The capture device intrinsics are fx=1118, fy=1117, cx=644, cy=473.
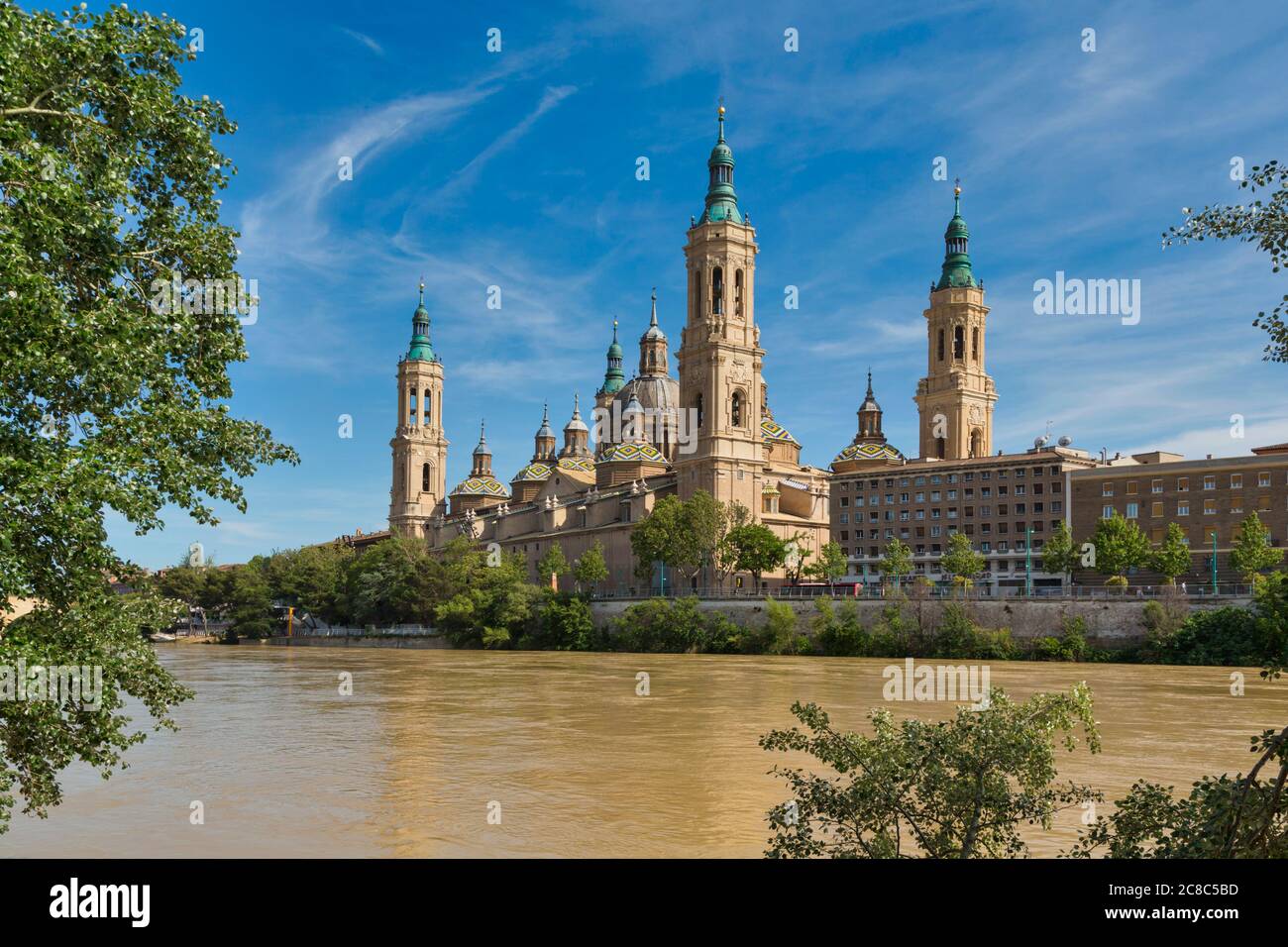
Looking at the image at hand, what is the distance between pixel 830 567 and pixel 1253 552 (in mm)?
31595

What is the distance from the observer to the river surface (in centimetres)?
1723

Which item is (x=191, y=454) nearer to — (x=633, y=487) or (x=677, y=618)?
(x=677, y=618)

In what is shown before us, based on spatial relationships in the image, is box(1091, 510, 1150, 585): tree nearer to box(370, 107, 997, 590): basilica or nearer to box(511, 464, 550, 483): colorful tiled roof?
box(370, 107, 997, 590): basilica

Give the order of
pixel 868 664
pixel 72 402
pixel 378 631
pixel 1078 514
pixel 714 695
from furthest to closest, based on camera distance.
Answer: pixel 378 631
pixel 1078 514
pixel 868 664
pixel 714 695
pixel 72 402

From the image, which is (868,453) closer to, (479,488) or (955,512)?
(955,512)

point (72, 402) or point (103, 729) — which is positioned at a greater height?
point (72, 402)

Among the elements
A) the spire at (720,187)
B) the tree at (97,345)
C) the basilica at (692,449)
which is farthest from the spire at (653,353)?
the tree at (97,345)

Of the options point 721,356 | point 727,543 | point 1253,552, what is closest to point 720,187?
point 721,356

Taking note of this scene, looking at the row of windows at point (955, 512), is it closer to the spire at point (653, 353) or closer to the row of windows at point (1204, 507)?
the row of windows at point (1204, 507)

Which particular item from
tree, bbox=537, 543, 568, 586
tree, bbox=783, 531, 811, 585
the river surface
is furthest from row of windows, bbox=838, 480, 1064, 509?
the river surface

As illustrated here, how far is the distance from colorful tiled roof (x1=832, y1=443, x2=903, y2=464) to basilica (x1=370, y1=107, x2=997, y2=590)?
22 cm

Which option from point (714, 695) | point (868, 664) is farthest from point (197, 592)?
point (714, 695)
